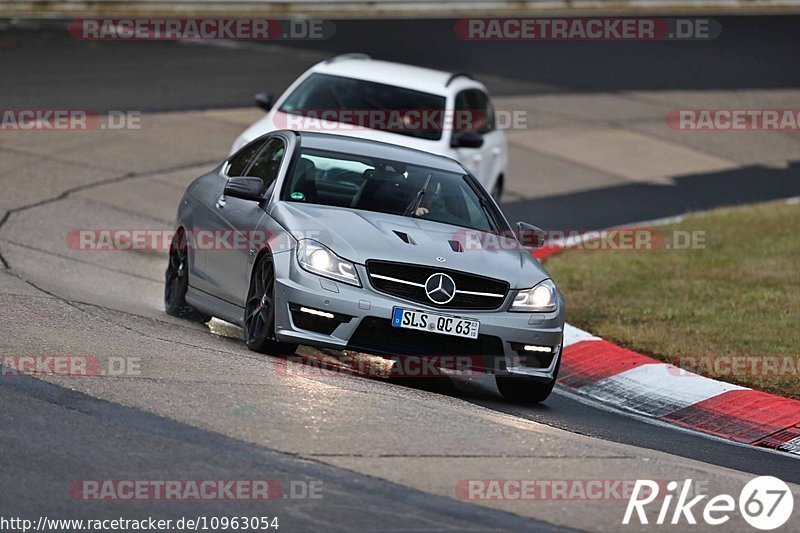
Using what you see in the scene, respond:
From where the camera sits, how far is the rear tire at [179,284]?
11.4 metres

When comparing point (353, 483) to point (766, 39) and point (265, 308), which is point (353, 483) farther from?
point (766, 39)

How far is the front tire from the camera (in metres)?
9.47

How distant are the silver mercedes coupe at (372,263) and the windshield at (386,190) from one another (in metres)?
0.01

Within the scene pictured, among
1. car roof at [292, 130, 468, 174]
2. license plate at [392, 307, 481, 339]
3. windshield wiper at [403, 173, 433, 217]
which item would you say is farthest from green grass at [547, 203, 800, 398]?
license plate at [392, 307, 481, 339]

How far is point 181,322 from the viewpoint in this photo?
1119 cm

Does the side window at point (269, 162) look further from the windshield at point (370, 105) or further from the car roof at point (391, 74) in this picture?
the car roof at point (391, 74)

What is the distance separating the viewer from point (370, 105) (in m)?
15.6

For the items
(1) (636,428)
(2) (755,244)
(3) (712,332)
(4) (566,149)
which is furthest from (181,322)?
(4) (566,149)
